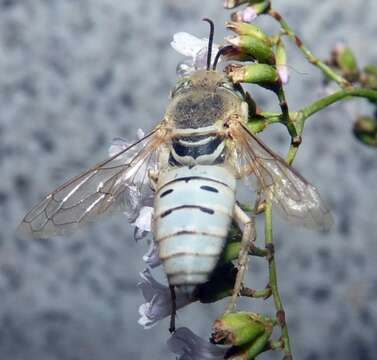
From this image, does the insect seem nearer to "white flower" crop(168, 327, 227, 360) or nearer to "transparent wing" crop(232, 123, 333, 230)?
"transparent wing" crop(232, 123, 333, 230)

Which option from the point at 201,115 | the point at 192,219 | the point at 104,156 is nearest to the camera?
the point at 192,219

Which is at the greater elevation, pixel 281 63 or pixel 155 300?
pixel 281 63

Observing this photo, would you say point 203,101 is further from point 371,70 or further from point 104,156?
point 104,156

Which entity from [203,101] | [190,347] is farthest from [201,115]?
[190,347]

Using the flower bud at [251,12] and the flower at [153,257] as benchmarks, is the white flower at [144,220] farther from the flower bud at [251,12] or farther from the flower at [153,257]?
the flower bud at [251,12]

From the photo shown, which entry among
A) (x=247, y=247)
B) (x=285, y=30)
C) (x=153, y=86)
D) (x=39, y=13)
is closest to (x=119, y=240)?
(x=153, y=86)

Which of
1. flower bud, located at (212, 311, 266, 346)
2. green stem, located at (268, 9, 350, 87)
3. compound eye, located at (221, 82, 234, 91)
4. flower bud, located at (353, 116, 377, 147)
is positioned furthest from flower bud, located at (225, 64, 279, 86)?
flower bud, located at (353, 116, 377, 147)
